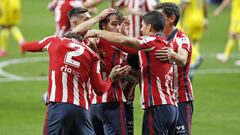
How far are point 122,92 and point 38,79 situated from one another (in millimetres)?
8704

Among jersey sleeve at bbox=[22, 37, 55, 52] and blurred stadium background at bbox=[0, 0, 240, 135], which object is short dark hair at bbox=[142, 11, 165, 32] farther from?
blurred stadium background at bbox=[0, 0, 240, 135]

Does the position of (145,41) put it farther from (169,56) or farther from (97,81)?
(97,81)

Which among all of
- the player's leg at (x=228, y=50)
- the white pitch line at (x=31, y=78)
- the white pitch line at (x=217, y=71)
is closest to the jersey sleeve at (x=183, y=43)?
the white pitch line at (x=31, y=78)

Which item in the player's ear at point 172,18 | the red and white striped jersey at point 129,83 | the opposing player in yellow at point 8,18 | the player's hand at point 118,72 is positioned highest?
the opposing player in yellow at point 8,18

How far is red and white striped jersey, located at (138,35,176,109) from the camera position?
992 cm

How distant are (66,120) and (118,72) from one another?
0.91 metres

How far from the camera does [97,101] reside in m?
10.5

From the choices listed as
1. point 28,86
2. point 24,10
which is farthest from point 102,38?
point 24,10

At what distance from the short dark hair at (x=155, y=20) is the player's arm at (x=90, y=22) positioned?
1.67 ft

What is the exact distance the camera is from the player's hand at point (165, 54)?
9781mm

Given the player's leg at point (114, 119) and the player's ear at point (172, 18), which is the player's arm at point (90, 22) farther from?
the player's leg at point (114, 119)

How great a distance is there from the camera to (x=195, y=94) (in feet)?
56.9

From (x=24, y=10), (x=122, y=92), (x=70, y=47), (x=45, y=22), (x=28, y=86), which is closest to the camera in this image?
(x=70, y=47)

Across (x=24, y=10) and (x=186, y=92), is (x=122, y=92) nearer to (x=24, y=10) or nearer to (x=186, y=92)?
(x=186, y=92)
